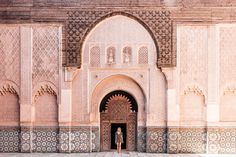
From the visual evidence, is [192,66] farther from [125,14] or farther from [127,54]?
[125,14]

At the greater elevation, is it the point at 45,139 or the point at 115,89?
the point at 115,89

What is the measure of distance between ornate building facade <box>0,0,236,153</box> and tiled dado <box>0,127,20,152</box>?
1.1 inches

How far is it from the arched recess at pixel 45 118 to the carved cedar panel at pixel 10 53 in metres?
0.74

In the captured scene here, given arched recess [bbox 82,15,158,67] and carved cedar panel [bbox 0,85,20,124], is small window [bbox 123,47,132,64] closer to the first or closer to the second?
arched recess [bbox 82,15,158,67]

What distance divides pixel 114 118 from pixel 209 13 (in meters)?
3.86

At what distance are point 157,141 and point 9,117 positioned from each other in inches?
160

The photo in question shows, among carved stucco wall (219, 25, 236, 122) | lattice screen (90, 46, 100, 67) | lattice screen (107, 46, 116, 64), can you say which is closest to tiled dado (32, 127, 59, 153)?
lattice screen (90, 46, 100, 67)

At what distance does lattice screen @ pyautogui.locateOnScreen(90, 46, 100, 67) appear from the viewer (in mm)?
12883

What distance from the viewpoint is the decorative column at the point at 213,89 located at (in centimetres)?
1256

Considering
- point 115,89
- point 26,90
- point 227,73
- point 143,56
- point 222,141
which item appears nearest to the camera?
point 222,141

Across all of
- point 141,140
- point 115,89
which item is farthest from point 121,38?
point 141,140

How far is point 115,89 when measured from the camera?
42.7 feet

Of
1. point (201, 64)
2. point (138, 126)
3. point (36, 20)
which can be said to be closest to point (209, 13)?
point (201, 64)

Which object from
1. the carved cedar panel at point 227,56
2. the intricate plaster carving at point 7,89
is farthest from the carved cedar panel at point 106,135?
the carved cedar panel at point 227,56
